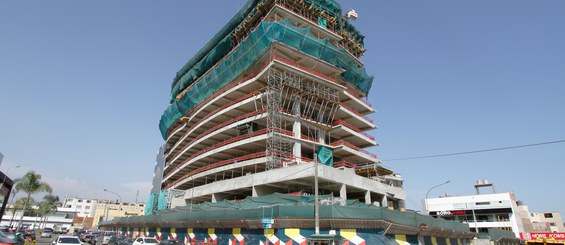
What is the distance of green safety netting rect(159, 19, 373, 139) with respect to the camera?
38531 millimetres

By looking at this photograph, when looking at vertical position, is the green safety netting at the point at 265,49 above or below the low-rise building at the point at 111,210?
above

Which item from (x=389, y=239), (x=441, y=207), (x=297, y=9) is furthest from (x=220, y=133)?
(x=441, y=207)

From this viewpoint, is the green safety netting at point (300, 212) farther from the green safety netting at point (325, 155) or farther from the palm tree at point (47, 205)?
the palm tree at point (47, 205)

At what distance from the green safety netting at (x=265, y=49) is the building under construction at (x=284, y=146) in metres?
0.15

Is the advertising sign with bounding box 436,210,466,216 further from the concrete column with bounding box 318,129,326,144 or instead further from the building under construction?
the concrete column with bounding box 318,129,326,144

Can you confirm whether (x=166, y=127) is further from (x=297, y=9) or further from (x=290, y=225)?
(x=290, y=225)

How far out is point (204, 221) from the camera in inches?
1137

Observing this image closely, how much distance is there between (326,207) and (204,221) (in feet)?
40.7

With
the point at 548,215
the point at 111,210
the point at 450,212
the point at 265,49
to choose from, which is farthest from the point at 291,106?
the point at 111,210

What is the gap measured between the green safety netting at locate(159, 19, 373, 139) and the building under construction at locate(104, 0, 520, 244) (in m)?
0.15

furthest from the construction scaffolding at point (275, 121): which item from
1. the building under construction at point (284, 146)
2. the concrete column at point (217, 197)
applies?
the concrete column at point (217, 197)

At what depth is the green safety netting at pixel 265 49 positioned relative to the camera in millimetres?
38531

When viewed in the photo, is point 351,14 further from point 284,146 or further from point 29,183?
point 29,183

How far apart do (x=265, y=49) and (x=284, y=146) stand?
12265 millimetres
